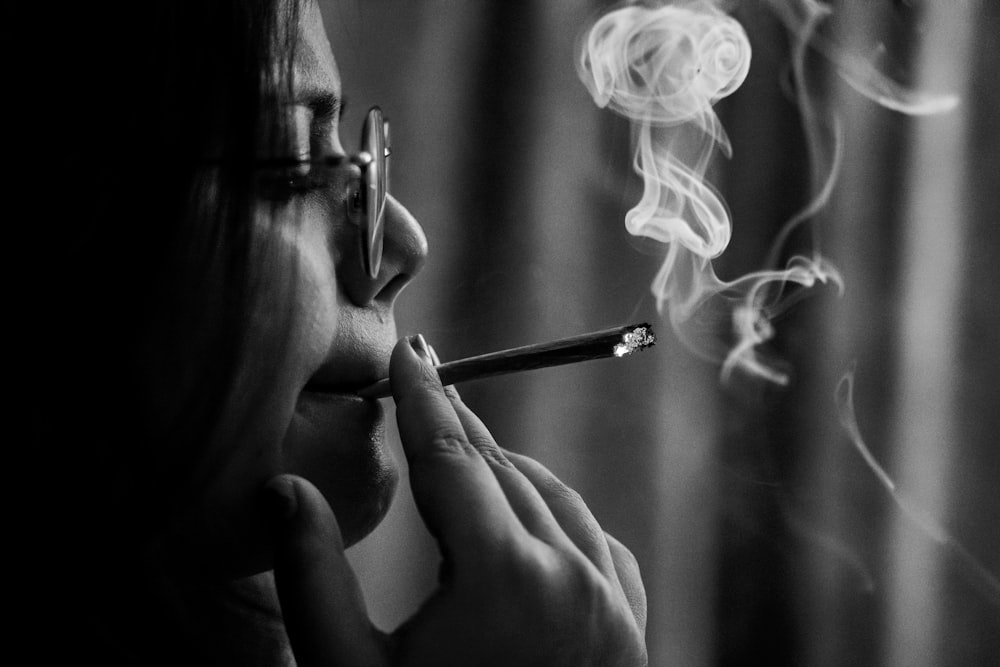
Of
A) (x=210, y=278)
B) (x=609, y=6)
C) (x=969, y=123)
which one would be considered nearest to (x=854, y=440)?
(x=969, y=123)

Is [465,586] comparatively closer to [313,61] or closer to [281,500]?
[281,500]

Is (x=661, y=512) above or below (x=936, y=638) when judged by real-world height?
above

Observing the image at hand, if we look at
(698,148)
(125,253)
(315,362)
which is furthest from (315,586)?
(698,148)

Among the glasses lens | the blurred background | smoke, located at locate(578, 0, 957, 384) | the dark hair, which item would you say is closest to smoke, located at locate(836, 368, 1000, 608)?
the blurred background

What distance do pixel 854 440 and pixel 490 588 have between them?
114 centimetres

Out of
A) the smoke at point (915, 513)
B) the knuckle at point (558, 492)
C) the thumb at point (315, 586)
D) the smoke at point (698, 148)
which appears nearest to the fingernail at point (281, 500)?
the thumb at point (315, 586)

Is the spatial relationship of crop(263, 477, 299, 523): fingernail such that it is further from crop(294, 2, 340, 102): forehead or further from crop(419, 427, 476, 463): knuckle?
crop(294, 2, 340, 102): forehead

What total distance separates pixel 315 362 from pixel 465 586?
0.23 metres

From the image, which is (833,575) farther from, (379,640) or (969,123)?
(379,640)

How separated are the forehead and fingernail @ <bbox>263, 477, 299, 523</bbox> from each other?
1.09ft

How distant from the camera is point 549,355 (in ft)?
2.25

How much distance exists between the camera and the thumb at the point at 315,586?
526mm

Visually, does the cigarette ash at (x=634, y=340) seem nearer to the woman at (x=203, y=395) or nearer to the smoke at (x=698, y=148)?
the woman at (x=203, y=395)

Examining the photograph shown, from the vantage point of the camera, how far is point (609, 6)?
1.36m
